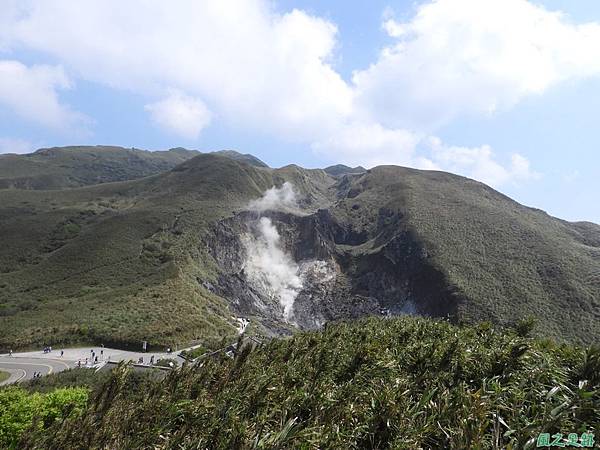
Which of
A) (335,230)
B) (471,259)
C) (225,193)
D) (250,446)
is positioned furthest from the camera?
(225,193)

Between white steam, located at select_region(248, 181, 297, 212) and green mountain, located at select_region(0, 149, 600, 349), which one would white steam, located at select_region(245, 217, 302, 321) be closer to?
green mountain, located at select_region(0, 149, 600, 349)

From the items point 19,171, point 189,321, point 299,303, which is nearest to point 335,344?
point 189,321

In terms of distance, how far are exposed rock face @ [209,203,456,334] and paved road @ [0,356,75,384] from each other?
101 ft

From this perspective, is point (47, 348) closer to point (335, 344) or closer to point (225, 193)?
point (335, 344)

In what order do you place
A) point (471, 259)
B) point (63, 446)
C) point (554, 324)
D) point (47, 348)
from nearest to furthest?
point (63, 446)
point (47, 348)
point (554, 324)
point (471, 259)

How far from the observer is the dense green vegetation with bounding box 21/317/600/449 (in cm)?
740

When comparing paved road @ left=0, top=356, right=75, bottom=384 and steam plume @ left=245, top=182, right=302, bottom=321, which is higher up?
steam plume @ left=245, top=182, right=302, bottom=321

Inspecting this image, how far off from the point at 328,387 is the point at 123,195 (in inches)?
4872

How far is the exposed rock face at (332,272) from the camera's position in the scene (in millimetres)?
75125

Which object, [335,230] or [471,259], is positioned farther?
[335,230]

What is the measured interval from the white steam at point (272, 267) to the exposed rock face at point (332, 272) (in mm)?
627

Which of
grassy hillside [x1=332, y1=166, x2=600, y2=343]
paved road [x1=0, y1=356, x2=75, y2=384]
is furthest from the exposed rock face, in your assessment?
paved road [x1=0, y1=356, x2=75, y2=384]

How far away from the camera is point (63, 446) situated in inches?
352

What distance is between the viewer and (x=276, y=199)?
437ft
